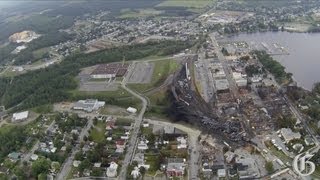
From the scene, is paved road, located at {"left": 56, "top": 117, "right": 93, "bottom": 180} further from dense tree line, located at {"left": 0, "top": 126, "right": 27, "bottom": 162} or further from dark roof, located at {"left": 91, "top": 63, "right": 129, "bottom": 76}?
dark roof, located at {"left": 91, "top": 63, "right": 129, "bottom": 76}

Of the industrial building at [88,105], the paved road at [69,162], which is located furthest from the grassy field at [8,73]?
the paved road at [69,162]

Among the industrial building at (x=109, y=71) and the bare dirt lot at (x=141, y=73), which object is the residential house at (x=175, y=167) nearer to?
the bare dirt lot at (x=141, y=73)

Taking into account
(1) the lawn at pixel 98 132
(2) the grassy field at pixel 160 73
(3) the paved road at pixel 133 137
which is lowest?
(1) the lawn at pixel 98 132

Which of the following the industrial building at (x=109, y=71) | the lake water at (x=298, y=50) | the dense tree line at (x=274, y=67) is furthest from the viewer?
the industrial building at (x=109, y=71)

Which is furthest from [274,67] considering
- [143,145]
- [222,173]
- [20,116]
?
[20,116]

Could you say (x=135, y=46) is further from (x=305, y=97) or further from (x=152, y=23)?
(x=305, y=97)

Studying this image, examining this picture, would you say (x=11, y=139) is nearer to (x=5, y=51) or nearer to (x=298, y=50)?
(x=5, y=51)
